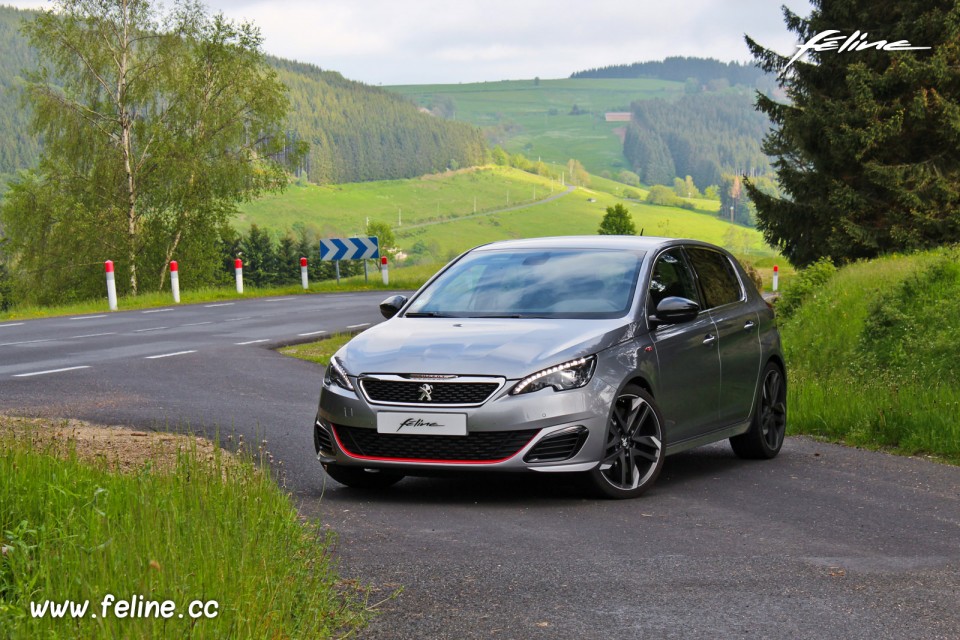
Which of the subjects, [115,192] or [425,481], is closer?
[425,481]

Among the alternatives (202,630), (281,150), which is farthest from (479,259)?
(281,150)

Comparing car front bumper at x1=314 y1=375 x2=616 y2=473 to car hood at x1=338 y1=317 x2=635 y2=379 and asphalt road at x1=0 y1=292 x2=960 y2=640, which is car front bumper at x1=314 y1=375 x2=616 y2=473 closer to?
car hood at x1=338 y1=317 x2=635 y2=379

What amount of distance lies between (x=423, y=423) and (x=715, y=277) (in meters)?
3.47

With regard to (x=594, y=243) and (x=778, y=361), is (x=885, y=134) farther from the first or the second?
(x=594, y=243)

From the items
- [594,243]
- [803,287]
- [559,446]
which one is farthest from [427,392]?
[803,287]

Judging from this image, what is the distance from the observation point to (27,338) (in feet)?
66.6

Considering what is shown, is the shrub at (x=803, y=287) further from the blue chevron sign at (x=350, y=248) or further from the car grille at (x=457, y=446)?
the blue chevron sign at (x=350, y=248)

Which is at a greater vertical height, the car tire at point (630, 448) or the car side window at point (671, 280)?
the car side window at point (671, 280)

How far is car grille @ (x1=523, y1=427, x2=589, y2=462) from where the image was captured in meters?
7.54

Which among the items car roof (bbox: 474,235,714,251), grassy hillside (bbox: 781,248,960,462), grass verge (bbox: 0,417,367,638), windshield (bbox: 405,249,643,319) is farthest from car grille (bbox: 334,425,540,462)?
grassy hillside (bbox: 781,248,960,462)

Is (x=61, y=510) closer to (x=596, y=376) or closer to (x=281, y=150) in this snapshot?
(x=596, y=376)

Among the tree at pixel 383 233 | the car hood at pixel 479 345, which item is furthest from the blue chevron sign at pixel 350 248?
the tree at pixel 383 233

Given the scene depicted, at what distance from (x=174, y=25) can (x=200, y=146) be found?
4759 mm

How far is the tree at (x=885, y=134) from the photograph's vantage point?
27.6 meters
